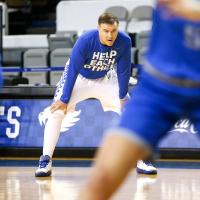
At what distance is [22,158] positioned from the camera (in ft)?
29.3

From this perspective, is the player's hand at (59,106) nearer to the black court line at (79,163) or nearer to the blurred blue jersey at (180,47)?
the black court line at (79,163)

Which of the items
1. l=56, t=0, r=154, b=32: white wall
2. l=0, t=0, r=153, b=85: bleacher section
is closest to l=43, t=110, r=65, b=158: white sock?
l=0, t=0, r=153, b=85: bleacher section

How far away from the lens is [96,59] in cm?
710

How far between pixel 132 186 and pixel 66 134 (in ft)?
8.81

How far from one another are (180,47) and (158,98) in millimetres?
236

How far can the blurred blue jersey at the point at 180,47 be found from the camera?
114 inches

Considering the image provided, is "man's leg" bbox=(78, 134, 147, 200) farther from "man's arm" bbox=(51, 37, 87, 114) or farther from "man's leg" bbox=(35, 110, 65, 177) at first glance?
"man's leg" bbox=(35, 110, 65, 177)

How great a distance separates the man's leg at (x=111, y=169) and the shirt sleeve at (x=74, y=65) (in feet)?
13.6

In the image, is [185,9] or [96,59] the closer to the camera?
[185,9]

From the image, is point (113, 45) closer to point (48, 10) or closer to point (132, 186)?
point (132, 186)

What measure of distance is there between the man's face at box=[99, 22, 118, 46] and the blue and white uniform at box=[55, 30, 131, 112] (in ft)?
0.32

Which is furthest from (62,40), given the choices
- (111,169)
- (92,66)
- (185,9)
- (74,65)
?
(111,169)

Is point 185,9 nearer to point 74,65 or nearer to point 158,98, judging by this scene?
point 158,98

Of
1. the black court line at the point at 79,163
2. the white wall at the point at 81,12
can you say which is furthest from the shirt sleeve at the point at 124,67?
the white wall at the point at 81,12
